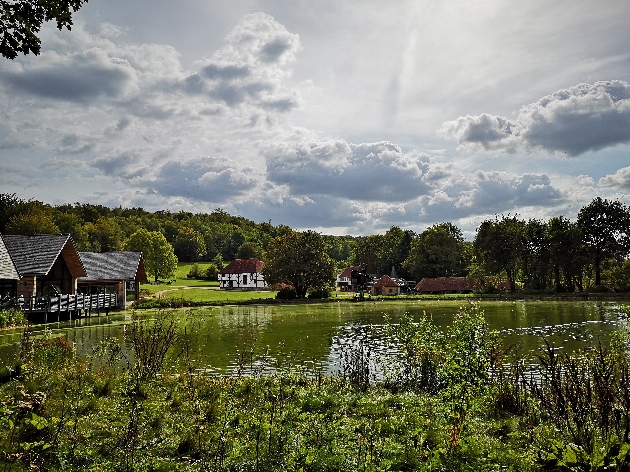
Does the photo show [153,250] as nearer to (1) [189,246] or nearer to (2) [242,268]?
(2) [242,268]

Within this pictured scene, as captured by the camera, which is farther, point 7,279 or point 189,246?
point 189,246

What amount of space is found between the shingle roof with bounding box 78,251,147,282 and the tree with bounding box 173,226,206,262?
238 ft

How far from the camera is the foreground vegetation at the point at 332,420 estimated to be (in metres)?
5.98

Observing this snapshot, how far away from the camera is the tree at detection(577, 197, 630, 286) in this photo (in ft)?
229

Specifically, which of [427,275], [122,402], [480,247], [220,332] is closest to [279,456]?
[122,402]

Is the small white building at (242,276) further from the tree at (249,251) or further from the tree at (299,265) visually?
the tree at (299,265)

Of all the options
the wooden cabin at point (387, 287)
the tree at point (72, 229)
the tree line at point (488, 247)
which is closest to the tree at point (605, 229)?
the tree line at point (488, 247)

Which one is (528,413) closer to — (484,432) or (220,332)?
(484,432)

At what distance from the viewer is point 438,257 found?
309ft

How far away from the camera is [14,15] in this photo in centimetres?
665

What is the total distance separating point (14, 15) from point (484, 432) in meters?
9.61

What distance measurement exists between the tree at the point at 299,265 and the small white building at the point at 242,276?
109ft

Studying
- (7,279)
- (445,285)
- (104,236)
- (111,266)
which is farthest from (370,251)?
(7,279)

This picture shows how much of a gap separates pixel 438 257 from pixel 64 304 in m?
73.0
